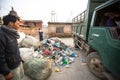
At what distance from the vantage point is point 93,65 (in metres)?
3.36

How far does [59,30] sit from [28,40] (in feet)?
39.8

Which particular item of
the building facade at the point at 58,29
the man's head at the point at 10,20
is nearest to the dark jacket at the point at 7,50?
the man's head at the point at 10,20

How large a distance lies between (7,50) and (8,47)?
55mm

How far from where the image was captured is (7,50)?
5.79ft

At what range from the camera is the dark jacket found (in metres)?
1.63

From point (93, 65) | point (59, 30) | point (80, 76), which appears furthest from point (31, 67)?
point (59, 30)

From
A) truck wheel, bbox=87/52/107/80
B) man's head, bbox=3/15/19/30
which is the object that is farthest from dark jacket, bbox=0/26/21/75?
truck wheel, bbox=87/52/107/80

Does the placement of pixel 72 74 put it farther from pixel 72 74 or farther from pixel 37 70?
pixel 37 70

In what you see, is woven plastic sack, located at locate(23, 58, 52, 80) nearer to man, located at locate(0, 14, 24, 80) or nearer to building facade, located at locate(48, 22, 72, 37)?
man, located at locate(0, 14, 24, 80)

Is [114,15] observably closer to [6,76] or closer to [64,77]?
[64,77]

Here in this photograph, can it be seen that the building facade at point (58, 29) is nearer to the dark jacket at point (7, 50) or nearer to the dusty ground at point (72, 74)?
the dusty ground at point (72, 74)

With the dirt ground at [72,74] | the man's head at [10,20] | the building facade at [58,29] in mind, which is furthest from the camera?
the building facade at [58,29]

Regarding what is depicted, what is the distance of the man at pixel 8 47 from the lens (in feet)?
5.38

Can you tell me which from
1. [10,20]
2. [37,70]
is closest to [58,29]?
[37,70]
